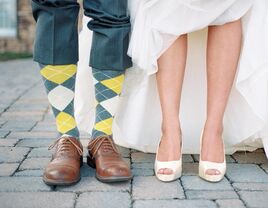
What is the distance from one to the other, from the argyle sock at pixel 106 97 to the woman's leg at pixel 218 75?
1.06 feet

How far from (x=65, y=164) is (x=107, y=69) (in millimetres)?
353

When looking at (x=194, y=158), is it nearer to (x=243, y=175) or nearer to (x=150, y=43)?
(x=243, y=175)

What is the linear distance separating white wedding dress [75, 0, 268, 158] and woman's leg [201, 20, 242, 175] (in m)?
0.05

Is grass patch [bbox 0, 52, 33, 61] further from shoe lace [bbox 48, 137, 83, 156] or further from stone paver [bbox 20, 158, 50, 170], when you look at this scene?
shoe lace [bbox 48, 137, 83, 156]

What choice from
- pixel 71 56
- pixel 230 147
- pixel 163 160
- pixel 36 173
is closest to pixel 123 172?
pixel 163 160

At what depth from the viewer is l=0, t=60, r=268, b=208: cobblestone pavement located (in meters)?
1.37

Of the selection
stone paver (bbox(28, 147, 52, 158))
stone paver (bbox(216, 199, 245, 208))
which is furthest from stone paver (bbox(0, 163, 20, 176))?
stone paver (bbox(216, 199, 245, 208))

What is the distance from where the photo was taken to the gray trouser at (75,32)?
1550mm

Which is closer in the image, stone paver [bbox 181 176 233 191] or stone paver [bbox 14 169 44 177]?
stone paver [bbox 181 176 233 191]

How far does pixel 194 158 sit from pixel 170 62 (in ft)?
1.53

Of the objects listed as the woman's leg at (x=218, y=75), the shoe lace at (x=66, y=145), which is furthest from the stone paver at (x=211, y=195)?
the shoe lace at (x=66, y=145)

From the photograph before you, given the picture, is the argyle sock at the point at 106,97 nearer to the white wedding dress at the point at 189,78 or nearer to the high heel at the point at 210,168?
the white wedding dress at the point at 189,78

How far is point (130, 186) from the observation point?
59.2 inches

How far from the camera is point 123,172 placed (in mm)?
1515
